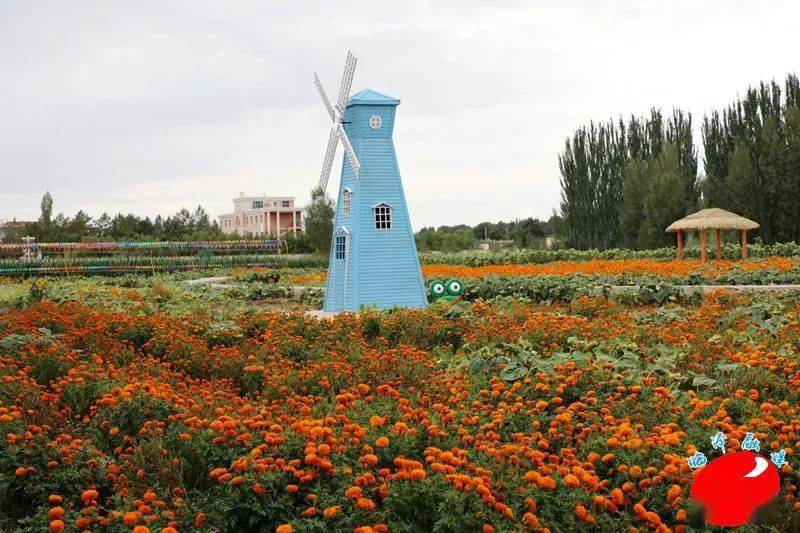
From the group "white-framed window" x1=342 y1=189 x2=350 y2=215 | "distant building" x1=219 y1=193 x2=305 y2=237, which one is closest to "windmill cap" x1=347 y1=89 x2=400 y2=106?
"white-framed window" x1=342 y1=189 x2=350 y2=215

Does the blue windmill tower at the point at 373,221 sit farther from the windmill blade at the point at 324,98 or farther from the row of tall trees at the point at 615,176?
the row of tall trees at the point at 615,176

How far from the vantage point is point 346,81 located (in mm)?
17047

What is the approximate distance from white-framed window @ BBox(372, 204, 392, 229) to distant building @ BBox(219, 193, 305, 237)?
181ft

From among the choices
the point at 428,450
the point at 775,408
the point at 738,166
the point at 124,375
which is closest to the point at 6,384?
the point at 124,375

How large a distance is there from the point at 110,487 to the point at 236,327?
5.39m

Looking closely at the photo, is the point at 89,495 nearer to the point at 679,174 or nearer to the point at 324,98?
the point at 324,98

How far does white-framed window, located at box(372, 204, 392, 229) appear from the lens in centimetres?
1612

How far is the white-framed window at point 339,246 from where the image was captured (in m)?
16.5

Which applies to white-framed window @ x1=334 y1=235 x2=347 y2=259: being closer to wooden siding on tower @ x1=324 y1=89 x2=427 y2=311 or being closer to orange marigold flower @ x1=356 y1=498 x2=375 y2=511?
wooden siding on tower @ x1=324 y1=89 x2=427 y2=311

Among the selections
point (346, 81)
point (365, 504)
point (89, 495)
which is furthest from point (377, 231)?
point (365, 504)

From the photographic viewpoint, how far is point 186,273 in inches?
1123

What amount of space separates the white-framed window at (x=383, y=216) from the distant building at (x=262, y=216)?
55020 mm

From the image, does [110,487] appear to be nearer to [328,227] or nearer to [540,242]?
[328,227]

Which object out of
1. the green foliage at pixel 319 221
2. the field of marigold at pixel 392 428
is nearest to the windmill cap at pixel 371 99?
the field of marigold at pixel 392 428
